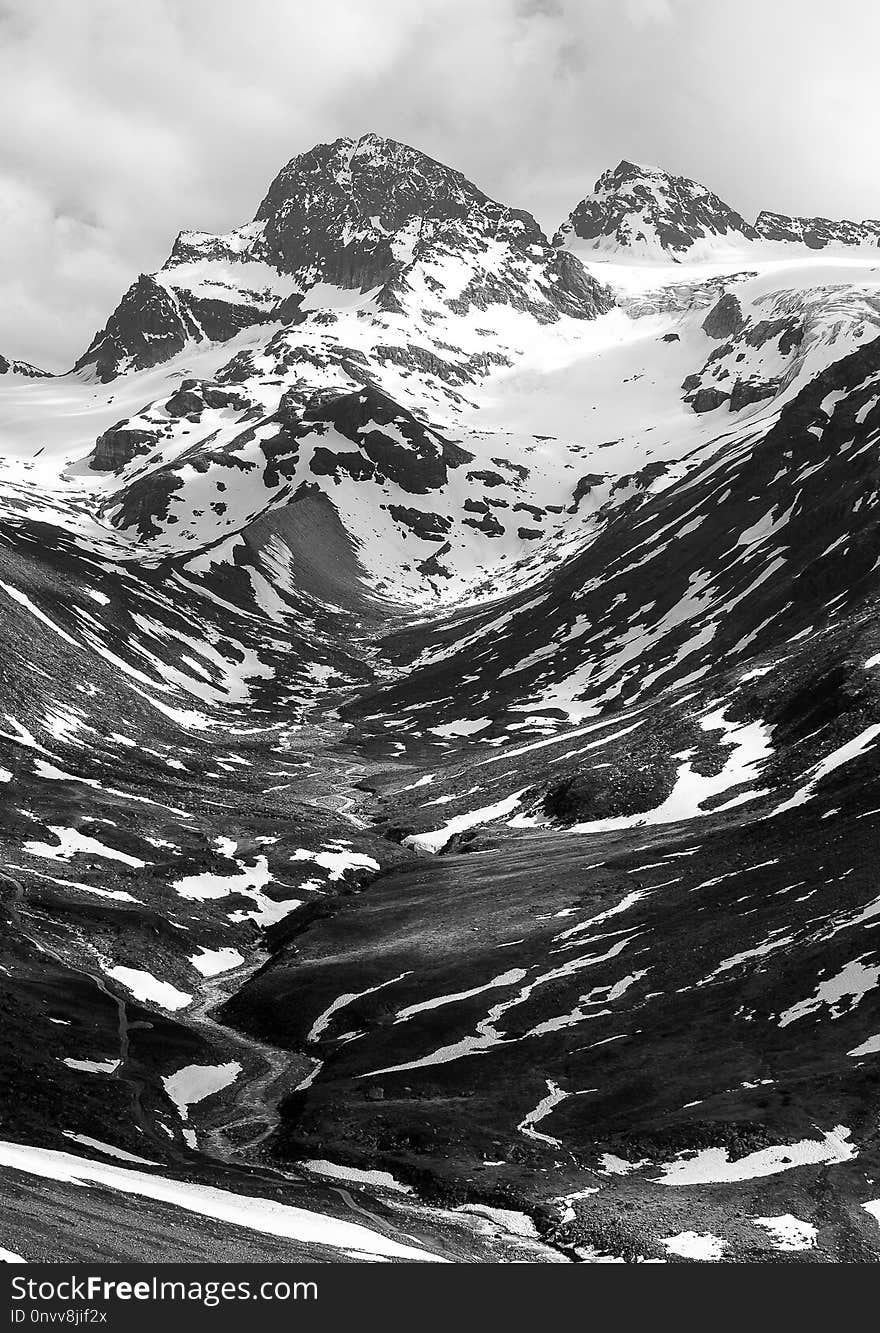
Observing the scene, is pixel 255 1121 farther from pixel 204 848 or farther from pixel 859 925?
pixel 204 848

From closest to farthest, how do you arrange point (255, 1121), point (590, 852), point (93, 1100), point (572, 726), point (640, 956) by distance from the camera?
point (93, 1100), point (255, 1121), point (640, 956), point (590, 852), point (572, 726)

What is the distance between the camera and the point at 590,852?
415 feet

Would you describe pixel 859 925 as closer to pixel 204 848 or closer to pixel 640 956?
pixel 640 956

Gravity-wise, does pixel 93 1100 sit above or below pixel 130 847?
below

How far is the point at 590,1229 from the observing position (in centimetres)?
5631

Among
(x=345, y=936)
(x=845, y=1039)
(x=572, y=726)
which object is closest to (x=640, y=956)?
(x=845, y=1039)

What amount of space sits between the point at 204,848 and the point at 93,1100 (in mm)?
68658
